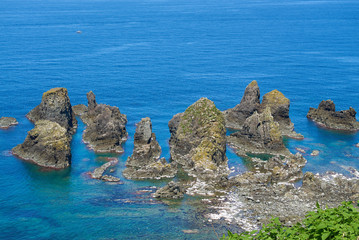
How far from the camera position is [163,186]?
83188 millimetres

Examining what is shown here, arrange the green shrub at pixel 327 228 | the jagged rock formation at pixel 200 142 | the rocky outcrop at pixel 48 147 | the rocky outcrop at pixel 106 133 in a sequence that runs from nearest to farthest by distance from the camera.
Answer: the green shrub at pixel 327 228 → the jagged rock formation at pixel 200 142 → the rocky outcrop at pixel 48 147 → the rocky outcrop at pixel 106 133

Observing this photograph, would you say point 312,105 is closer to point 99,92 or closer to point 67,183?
point 99,92

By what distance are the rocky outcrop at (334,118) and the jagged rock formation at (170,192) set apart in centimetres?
5711

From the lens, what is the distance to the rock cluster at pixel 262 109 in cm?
11525

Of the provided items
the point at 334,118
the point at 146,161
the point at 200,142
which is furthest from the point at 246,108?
the point at 146,161

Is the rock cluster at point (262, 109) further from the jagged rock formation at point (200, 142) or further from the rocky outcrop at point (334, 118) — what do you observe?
the jagged rock formation at point (200, 142)

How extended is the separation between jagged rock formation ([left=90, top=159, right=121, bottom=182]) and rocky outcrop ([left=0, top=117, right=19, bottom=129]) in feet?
125

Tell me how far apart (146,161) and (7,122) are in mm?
46839

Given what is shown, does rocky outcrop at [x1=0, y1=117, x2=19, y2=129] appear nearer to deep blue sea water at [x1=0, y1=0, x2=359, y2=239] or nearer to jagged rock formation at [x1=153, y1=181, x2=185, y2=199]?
deep blue sea water at [x1=0, y1=0, x2=359, y2=239]

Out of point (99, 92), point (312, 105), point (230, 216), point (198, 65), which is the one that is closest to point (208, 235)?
point (230, 216)

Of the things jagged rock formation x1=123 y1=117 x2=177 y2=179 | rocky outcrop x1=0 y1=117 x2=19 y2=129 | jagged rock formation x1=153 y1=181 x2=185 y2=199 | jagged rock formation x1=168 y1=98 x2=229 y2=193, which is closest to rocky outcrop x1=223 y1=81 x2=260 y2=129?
jagged rock formation x1=168 y1=98 x2=229 y2=193

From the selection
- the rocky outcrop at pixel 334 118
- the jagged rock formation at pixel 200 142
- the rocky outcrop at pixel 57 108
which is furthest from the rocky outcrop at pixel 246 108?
the rocky outcrop at pixel 57 108

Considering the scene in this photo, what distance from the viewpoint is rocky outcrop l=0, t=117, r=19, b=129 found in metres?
117

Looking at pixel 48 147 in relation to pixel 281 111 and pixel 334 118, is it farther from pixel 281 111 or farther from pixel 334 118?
pixel 334 118
